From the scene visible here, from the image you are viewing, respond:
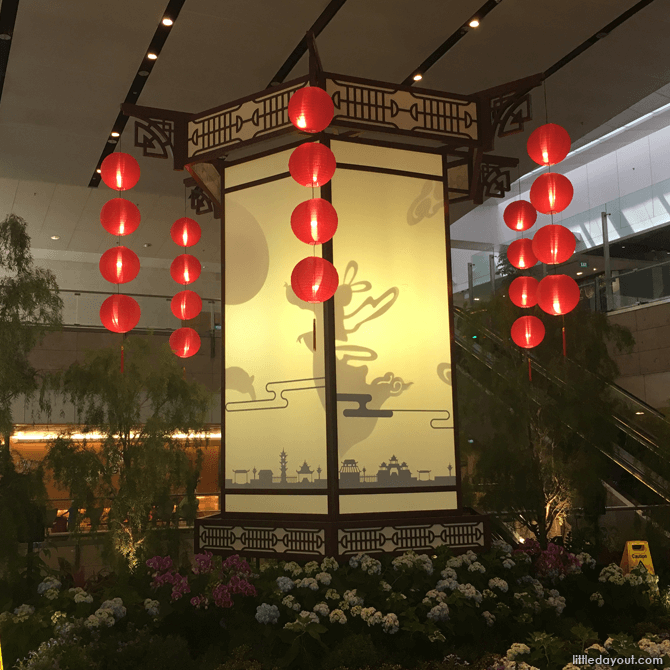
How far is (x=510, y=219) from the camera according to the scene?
5.39 metres

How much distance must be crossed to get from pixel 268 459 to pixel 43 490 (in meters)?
2.48

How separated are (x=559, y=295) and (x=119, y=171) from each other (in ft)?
9.53

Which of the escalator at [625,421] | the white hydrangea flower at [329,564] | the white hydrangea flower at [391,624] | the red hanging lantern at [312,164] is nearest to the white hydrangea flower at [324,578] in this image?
the white hydrangea flower at [329,564]

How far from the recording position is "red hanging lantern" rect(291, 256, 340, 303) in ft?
11.8

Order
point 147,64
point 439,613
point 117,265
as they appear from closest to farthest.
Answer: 1. point 439,613
2. point 117,265
3. point 147,64

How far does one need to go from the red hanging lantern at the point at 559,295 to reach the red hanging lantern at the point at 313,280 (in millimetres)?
1793

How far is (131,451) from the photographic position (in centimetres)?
711

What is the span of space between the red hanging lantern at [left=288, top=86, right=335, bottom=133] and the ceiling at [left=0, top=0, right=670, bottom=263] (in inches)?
81.1

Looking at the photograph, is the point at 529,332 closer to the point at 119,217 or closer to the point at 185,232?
the point at 185,232

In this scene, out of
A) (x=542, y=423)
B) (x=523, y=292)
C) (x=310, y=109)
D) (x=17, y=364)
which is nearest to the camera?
(x=310, y=109)

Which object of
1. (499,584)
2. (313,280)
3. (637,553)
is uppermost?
(313,280)

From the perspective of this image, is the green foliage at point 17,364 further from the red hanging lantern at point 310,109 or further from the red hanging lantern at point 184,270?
the red hanging lantern at point 310,109

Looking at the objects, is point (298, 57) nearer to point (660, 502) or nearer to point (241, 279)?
point (241, 279)

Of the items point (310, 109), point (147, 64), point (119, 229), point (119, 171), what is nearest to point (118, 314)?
point (119, 229)
